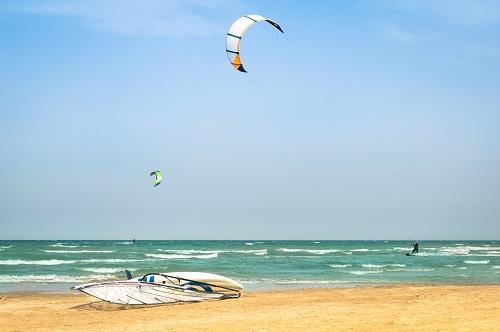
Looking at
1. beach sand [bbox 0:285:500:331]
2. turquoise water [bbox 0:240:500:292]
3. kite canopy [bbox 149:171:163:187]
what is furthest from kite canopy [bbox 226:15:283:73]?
kite canopy [bbox 149:171:163:187]

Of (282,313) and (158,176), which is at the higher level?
(158,176)

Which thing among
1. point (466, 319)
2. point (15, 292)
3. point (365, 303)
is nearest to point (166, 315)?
point (365, 303)

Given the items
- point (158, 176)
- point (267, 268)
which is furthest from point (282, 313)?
point (267, 268)

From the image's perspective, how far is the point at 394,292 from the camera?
15227 millimetres

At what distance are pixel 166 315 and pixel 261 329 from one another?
109 inches

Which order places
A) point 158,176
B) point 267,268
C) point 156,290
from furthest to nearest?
point 267,268 → point 158,176 → point 156,290

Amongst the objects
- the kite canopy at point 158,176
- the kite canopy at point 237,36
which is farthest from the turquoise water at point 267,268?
the kite canopy at point 237,36

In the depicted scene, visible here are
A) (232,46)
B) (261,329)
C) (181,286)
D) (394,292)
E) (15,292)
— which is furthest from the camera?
(15,292)

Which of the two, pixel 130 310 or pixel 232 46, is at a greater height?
pixel 232 46

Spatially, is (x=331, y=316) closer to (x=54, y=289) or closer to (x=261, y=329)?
(x=261, y=329)

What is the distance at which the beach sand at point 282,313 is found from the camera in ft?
32.8

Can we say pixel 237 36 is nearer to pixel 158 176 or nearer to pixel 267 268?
pixel 158 176

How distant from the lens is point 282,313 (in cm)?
1141

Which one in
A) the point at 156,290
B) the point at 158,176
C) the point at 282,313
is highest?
the point at 158,176
